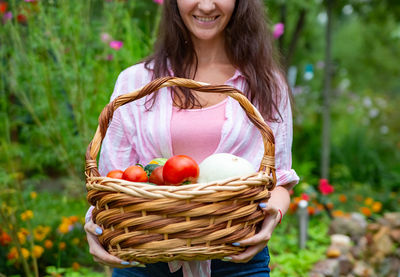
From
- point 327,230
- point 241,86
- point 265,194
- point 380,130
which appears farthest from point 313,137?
point 265,194

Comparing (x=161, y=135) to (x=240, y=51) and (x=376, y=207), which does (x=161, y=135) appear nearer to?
(x=240, y=51)

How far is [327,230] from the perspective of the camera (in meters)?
3.79

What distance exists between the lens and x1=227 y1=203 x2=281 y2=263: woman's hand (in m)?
1.27

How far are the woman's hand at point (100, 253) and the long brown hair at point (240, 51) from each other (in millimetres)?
586

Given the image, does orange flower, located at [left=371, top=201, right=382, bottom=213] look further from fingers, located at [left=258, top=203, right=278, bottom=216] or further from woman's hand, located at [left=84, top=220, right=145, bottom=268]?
woman's hand, located at [left=84, top=220, right=145, bottom=268]

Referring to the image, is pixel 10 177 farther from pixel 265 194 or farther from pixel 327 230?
pixel 327 230

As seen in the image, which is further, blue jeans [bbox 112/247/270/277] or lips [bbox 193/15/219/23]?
lips [bbox 193/15/219/23]

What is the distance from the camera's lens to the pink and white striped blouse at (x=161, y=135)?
1.66m

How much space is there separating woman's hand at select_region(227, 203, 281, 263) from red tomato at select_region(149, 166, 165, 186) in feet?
0.92

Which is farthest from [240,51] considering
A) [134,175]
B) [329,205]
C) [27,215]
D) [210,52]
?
[329,205]

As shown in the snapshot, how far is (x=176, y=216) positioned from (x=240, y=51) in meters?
0.90

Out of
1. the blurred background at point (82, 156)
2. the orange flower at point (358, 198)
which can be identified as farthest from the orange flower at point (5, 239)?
the orange flower at point (358, 198)

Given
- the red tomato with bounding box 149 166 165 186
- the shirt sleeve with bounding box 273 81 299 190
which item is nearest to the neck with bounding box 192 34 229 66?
the shirt sleeve with bounding box 273 81 299 190

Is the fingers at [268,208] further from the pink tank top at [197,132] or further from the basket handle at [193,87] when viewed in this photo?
the pink tank top at [197,132]
